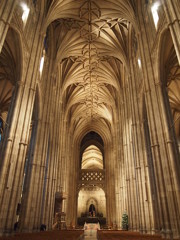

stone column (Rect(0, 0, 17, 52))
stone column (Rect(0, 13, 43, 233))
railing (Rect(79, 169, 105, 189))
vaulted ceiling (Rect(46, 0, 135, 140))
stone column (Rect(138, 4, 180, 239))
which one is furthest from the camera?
railing (Rect(79, 169, 105, 189))

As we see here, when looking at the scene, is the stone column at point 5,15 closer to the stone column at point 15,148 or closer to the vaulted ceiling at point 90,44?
the stone column at point 15,148

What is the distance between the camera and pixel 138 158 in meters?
15.6

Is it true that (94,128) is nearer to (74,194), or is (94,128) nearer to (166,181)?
(74,194)

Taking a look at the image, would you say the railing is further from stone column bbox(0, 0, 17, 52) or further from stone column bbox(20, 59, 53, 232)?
stone column bbox(0, 0, 17, 52)

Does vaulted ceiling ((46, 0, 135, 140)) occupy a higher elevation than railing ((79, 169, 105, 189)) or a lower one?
higher

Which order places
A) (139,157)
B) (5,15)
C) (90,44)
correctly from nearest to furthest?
(5,15) < (139,157) < (90,44)

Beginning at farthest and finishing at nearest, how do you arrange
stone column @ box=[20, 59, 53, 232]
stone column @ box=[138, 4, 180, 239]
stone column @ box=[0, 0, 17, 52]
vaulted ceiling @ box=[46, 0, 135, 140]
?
vaulted ceiling @ box=[46, 0, 135, 140] → stone column @ box=[20, 59, 53, 232] → stone column @ box=[138, 4, 180, 239] → stone column @ box=[0, 0, 17, 52]

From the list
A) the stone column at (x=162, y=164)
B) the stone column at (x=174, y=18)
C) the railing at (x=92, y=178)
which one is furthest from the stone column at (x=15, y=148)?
the railing at (x=92, y=178)

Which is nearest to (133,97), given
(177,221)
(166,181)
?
(166,181)

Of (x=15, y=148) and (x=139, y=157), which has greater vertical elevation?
(x=139, y=157)

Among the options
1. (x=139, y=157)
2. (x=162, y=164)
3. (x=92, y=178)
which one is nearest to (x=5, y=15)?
(x=162, y=164)

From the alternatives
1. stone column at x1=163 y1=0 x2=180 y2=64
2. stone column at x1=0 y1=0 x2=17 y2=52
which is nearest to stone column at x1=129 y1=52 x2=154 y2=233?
stone column at x1=163 y1=0 x2=180 y2=64

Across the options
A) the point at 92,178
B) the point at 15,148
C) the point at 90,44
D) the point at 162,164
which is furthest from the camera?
the point at 92,178

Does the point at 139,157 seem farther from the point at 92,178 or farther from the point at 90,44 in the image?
the point at 92,178
